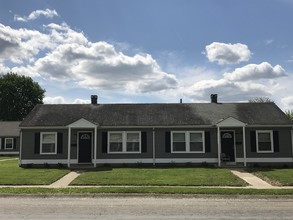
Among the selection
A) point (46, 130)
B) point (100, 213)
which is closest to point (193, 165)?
point (46, 130)

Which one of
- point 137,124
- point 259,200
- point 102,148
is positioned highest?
point 137,124

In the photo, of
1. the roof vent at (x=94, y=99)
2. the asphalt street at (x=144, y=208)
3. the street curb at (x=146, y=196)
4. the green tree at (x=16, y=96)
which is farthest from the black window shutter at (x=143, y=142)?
the green tree at (x=16, y=96)

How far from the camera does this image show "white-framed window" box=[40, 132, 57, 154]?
25.2 metres

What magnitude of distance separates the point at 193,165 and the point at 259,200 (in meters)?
12.2

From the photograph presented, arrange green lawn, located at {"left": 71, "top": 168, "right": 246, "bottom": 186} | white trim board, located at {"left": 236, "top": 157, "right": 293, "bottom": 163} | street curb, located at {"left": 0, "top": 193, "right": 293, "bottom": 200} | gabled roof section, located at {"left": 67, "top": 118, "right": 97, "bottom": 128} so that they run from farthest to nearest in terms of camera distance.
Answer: white trim board, located at {"left": 236, "top": 157, "right": 293, "bottom": 163} → gabled roof section, located at {"left": 67, "top": 118, "right": 97, "bottom": 128} → green lawn, located at {"left": 71, "top": 168, "right": 246, "bottom": 186} → street curb, located at {"left": 0, "top": 193, "right": 293, "bottom": 200}

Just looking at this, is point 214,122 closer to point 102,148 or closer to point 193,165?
point 193,165

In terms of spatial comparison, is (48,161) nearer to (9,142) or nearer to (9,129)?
(9,142)

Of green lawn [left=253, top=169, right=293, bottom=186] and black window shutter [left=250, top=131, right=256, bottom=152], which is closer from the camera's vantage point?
green lawn [left=253, top=169, right=293, bottom=186]

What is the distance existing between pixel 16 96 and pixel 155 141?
5253 centimetres

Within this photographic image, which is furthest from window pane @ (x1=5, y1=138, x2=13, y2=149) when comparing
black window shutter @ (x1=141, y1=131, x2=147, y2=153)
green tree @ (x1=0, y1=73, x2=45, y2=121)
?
green tree @ (x1=0, y1=73, x2=45, y2=121)

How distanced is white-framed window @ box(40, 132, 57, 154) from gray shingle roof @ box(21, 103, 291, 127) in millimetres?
809

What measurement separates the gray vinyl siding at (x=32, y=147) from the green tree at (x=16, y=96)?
47.4 m

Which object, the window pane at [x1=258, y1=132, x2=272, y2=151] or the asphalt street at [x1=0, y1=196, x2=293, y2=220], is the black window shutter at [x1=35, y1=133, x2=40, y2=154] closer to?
the asphalt street at [x1=0, y1=196, x2=293, y2=220]

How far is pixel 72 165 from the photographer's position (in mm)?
24875
